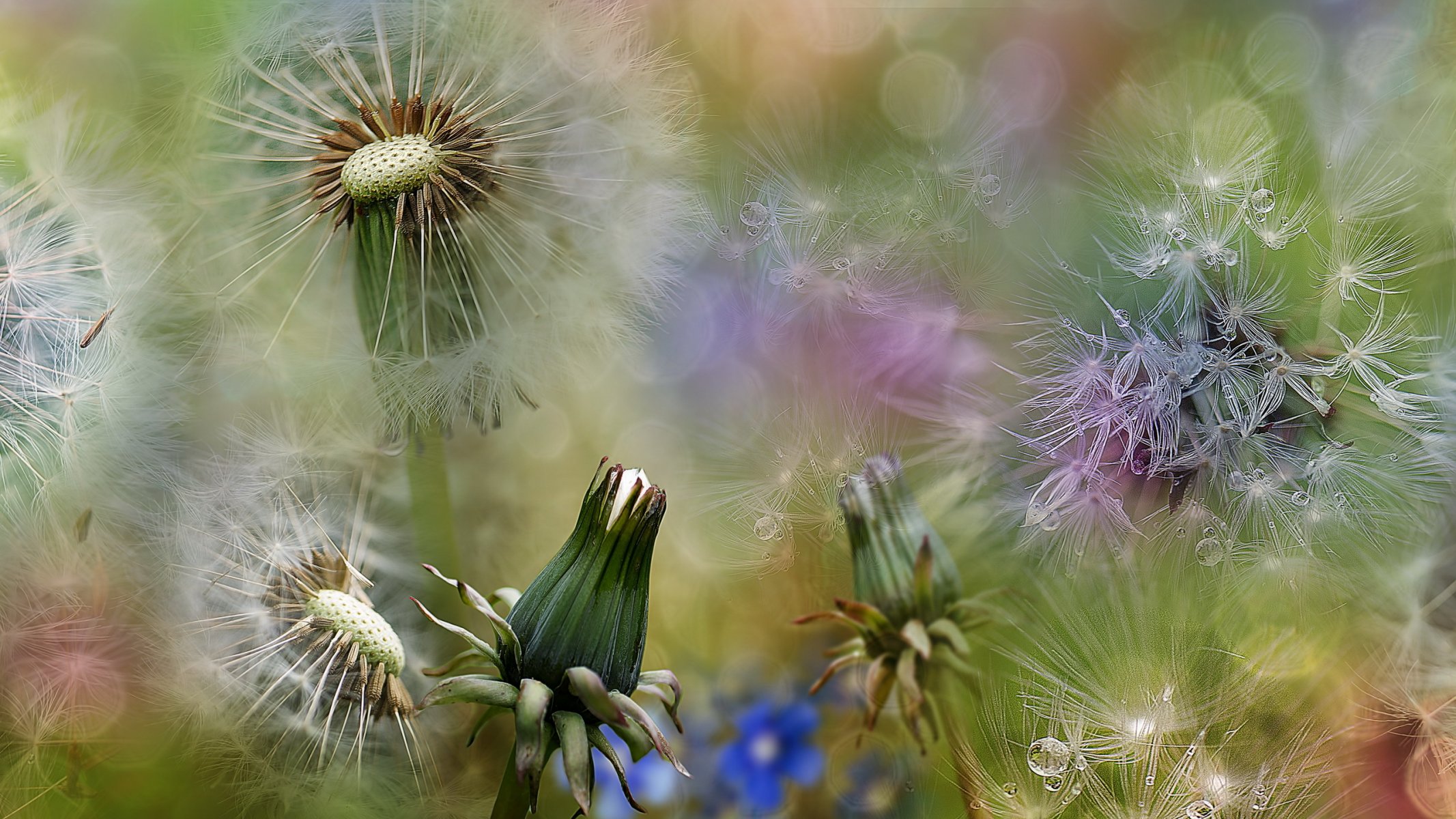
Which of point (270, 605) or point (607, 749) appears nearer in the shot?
point (607, 749)

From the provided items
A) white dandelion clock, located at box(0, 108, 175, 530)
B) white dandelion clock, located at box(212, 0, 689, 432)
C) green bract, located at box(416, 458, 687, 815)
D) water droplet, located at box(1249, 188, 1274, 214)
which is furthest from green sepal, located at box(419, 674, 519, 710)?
water droplet, located at box(1249, 188, 1274, 214)

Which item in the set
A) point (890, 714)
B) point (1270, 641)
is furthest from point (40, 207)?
point (1270, 641)

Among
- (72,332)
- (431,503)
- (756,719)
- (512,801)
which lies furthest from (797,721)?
(72,332)

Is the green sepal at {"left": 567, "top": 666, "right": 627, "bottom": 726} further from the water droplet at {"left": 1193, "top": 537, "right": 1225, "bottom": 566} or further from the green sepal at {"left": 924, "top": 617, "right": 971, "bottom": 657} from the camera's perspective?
the water droplet at {"left": 1193, "top": 537, "right": 1225, "bottom": 566}

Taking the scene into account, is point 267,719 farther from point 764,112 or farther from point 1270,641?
point 1270,641

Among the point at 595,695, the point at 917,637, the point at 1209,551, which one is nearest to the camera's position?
the point at 595,695

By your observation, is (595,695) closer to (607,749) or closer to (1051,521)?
(607,749)

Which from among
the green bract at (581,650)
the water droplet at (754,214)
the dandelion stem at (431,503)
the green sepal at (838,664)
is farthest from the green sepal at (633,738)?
the water droplet at (754,214)

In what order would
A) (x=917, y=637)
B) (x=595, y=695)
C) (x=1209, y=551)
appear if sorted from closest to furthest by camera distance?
1. (x=595, y=695)
2. (x=917, y=637)
3. (x=1209, y=551)
